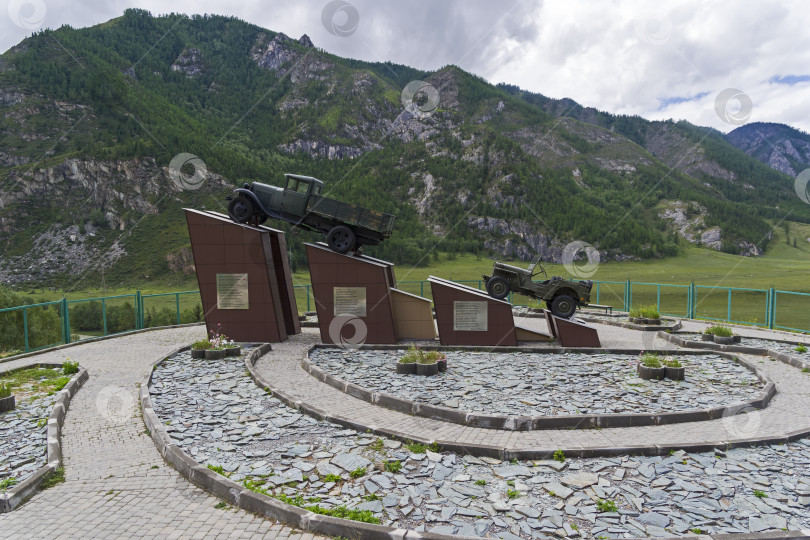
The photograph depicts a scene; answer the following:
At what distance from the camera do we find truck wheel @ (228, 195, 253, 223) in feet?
54.0

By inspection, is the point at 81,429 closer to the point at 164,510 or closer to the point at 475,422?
the point at 164,510

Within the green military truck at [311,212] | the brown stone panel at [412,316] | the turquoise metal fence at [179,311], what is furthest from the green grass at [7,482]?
the brown stone panel at [412,316]

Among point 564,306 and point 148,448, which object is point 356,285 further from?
point 148,448

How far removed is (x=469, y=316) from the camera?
15453 mm

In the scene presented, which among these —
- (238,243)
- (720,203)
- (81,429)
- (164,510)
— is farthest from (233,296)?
(720,203)

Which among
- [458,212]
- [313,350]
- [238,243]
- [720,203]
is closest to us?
[313,350]

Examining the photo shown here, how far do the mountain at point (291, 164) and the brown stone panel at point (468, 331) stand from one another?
7716 centimetres

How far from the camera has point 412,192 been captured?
134m

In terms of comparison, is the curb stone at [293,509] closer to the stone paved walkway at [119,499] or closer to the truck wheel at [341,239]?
the stone paved walkway at [119,499]

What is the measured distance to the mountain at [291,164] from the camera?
95.7m

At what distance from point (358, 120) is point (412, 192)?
4389cm
